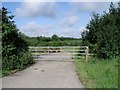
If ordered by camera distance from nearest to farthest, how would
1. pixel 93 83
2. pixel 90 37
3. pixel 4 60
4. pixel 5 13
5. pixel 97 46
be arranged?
1. pixel 93 83
2. pixel 4 60
3. pixel 5 13
4. pixel 97 46
5. pixel 90 37

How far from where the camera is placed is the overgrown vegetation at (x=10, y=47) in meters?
18.3

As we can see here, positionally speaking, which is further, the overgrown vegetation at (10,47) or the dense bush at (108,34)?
the dense bush at (108,34)

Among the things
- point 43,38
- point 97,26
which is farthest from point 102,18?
point 43,38

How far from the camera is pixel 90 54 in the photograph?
2534 centimetres

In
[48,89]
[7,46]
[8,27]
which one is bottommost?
[48,89]

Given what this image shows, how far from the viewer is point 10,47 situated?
19.1 meters

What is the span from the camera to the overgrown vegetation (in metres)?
18.3

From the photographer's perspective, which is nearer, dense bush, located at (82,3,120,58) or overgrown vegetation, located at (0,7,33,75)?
overgrown vegetation, located at (0,7,33,75)

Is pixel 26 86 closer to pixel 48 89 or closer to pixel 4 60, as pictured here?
pixel 48 89

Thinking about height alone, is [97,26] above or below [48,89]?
above

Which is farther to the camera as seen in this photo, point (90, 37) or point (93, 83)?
point (90, 37)

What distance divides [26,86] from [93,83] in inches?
101

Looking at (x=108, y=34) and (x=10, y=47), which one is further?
(x=108, y=34)

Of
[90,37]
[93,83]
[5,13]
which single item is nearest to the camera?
[93,83]
